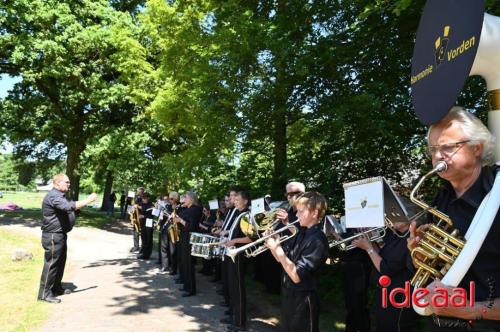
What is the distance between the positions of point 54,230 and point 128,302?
6.40ft

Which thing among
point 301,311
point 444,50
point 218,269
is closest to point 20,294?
point 218,269

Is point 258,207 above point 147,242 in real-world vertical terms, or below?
above

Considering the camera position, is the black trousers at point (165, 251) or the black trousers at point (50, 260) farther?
the black trousers at point (165, 251)

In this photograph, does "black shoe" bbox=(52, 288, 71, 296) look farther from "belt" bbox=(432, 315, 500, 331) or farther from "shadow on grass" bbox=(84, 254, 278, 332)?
"belt" bbox=(432, 315, 500, 331)

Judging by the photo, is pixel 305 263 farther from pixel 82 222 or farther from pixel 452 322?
pixel 82 222

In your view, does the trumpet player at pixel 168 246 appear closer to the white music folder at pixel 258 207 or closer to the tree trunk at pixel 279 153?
the tree trunk at pixel 279 153

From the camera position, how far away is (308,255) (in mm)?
3949

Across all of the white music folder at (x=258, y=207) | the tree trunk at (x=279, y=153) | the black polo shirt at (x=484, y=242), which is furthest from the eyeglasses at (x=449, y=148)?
the tree trunk at (x=279, y=153)

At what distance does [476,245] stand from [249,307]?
665 centimetres

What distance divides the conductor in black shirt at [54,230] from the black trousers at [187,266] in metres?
2.16

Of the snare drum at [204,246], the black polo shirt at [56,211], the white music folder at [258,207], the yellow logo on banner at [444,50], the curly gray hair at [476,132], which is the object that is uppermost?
the yellow logo on banner at [444,50]

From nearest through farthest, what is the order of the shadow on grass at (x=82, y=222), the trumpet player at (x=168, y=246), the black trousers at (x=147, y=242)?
the trumpet player at (x=168, y=246) < the black trousers at (x=147, y=242) < the shadow on grass at (x=82, y=222)

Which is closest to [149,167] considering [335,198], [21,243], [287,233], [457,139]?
[21,243]

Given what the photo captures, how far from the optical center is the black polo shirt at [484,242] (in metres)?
1.98
